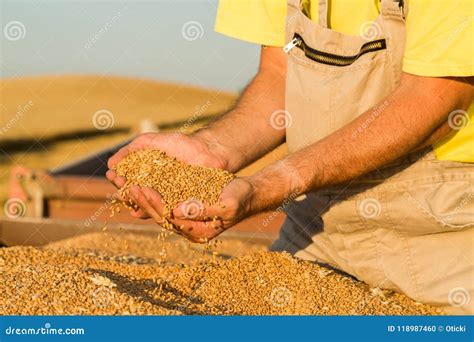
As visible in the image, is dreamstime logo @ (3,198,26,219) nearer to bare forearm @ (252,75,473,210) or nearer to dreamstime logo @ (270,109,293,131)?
dreamstime logo @ (270,109,293,131)

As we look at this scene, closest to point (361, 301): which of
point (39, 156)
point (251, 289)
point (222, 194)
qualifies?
point (251, 289)

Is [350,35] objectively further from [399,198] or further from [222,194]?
[222,194]

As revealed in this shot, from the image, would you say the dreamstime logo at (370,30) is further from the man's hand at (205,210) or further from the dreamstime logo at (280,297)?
the dreamstime logo at (280,297)

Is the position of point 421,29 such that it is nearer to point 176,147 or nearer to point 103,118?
point 176,147

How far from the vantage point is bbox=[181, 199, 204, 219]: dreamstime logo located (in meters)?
2.31

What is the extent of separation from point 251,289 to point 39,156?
8761 mm

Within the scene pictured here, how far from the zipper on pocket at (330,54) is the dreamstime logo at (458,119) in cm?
30

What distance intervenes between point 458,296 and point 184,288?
33.7 inches

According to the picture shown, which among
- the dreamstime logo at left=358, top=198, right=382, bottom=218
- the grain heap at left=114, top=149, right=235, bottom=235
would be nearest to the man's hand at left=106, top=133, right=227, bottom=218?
the grain heap at left=114, top=149, right=235, bottom=235

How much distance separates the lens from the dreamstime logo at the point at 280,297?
2.35 metres

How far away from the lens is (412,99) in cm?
236

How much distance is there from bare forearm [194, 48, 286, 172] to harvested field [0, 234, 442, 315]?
16.7 inches

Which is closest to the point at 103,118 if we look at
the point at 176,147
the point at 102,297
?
the point at 176,147

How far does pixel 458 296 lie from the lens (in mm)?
2488
